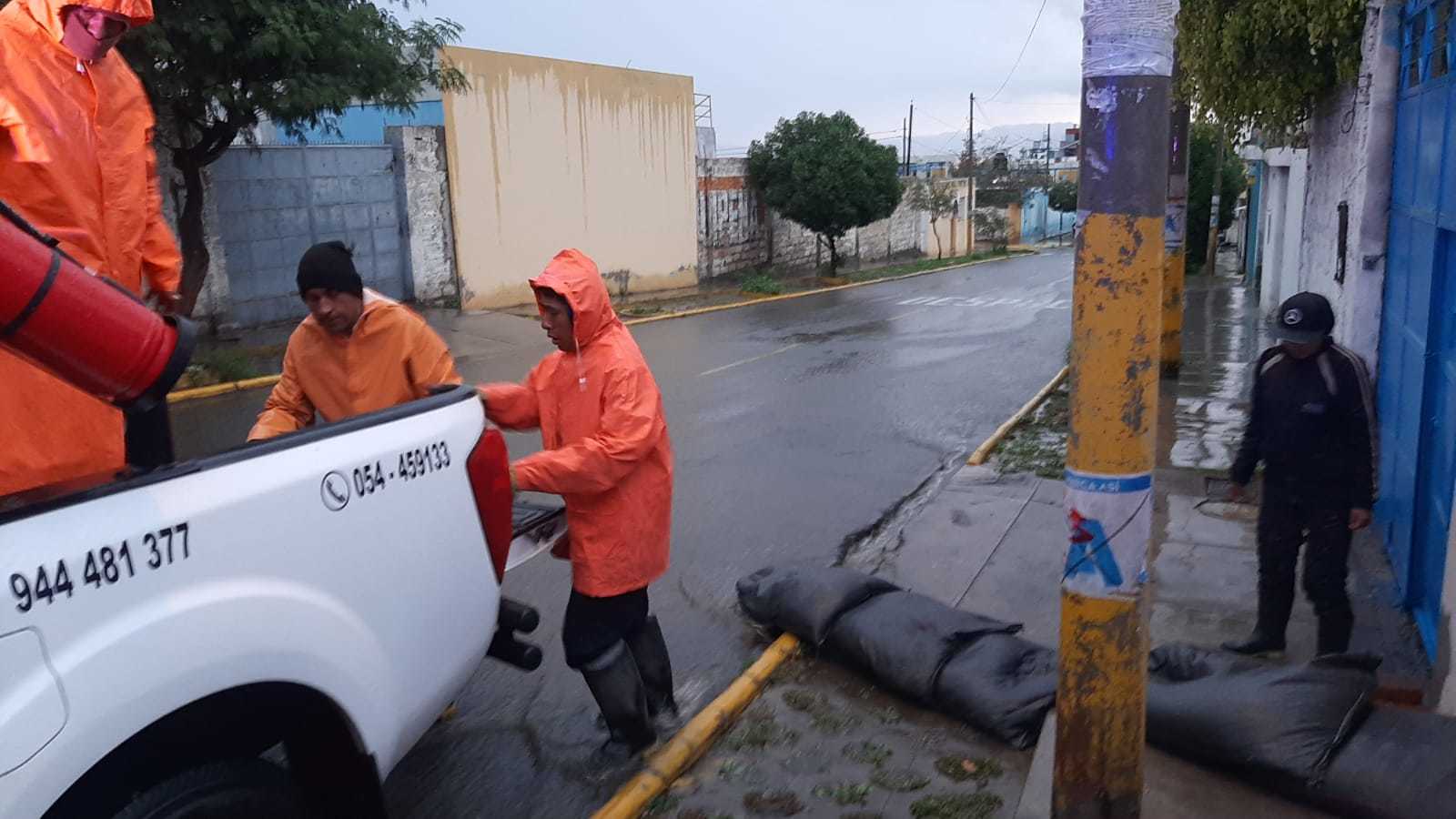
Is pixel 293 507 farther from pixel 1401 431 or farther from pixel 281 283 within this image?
pixel 281 283

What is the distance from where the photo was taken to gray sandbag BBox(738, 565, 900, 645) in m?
4.97

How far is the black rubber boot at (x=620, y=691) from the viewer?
3.95 m

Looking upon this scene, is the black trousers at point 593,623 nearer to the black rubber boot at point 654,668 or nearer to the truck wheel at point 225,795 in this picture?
the black rubber boot at point 654,668

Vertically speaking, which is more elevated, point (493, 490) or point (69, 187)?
point (69, 187)

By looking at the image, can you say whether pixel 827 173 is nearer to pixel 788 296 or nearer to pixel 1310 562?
pixel 788 296

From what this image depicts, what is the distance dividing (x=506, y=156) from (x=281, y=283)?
562 cm

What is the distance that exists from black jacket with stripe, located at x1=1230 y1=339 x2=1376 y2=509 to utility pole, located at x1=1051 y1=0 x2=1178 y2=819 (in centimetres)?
190

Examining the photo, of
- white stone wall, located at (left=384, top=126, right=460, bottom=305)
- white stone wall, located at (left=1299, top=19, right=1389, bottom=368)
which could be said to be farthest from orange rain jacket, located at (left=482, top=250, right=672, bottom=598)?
white stone wall, located at (left=384, top=126, right=460, bottom=305)

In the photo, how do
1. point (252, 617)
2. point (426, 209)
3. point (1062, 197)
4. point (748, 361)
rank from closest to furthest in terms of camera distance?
Answer: 1. point (252, 617)
2. point (748, 361)
3. point (426, 209)
4. point (1062, 197)

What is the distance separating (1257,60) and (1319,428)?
5.39m

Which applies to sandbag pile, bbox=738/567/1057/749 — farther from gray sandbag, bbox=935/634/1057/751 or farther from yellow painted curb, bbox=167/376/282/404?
yellow painted curb, bbox=167/376/282/404

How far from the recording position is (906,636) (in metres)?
4.64

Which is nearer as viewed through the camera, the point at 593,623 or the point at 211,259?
the point at 593,623

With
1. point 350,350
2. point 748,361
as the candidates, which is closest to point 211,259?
point 748,361
